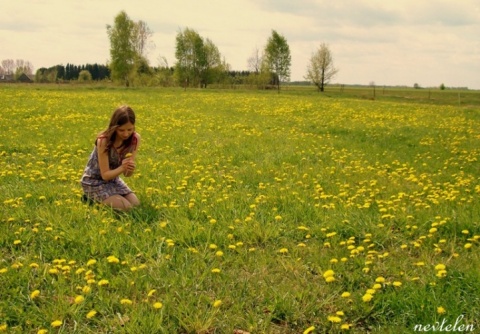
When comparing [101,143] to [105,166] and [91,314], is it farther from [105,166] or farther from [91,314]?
[91,314]

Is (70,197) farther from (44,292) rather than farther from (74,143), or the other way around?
(74,143)

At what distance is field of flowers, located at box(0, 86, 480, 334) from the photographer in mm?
2781

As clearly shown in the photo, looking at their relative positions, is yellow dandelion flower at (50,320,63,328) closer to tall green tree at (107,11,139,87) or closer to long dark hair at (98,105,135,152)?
long dark hair at (98,105,135,152)

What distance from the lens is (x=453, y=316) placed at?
2.67 meters

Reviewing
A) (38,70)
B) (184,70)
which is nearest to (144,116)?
(184,70)

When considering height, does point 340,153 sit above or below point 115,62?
below

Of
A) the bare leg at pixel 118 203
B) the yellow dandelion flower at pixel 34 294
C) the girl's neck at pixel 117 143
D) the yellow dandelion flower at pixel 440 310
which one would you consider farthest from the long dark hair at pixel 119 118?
the yellow dandelion flower at pixel 440 310

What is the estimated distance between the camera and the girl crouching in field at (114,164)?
4.80 m

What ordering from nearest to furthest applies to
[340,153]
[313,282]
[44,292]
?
1. [44,292]
2. [313,282]
3. [340,153]

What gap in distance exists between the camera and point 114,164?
523cm

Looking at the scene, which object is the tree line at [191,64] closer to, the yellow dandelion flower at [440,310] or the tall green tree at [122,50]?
the tall green tree at [122,50]

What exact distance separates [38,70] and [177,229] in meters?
110

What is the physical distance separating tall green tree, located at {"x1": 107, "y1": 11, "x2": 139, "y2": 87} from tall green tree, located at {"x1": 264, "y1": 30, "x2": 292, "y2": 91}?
21.4 meters

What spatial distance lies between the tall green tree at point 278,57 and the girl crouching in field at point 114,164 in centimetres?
6364
